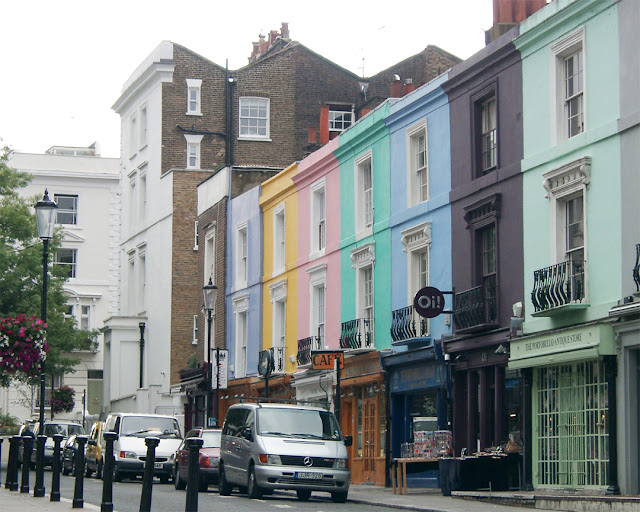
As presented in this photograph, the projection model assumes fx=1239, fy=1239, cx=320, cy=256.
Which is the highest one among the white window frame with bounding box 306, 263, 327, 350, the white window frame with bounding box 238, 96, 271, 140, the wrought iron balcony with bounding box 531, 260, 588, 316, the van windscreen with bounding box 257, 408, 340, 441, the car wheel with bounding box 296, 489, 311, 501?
the white window frame with bounding box 238, 96, 271, 140

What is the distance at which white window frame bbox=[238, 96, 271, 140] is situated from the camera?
51.0m

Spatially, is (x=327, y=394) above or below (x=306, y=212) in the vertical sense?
below

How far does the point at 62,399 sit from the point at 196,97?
21.3 m

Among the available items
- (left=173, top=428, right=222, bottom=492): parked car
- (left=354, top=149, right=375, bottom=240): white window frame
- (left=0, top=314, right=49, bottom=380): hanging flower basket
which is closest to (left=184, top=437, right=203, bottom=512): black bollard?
(left=0, top=314, right=49, bottom=380): hanging flower basket

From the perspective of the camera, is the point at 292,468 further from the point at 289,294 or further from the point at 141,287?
the point at 141,287

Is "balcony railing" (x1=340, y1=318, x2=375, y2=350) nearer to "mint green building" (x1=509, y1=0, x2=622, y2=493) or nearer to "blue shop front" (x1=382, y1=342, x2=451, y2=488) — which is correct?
"blue shop front" (x1=382, y1=342, x2=451, y2=488)

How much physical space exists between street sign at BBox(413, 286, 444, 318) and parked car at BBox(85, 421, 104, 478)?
35.0 ft

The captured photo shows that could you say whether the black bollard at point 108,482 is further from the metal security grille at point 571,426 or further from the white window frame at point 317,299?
the white window frame at point 317,299

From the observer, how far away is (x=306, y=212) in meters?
35.9

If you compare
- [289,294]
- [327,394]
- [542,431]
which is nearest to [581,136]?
[542,431]

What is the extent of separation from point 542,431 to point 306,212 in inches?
575

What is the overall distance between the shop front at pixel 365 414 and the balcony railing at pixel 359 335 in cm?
27

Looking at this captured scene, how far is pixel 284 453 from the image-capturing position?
22.1 meters

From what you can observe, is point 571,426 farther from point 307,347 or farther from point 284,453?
point 307,347
